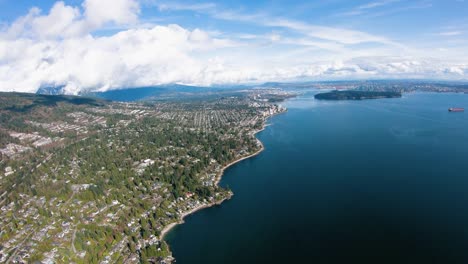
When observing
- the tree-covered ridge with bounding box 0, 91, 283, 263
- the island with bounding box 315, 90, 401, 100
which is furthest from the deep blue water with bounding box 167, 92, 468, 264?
the island with bounding box 315, 90, 401, 100

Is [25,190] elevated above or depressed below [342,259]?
above

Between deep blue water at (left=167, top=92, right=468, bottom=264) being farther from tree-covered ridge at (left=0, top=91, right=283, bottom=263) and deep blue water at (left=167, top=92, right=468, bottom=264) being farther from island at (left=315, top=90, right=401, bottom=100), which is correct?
island at (left=315, top=90, right=401, bottom=100)

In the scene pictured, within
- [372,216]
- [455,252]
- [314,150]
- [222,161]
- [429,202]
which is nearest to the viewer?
[455,252]

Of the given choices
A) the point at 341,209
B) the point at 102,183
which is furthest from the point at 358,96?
the point at 102,183

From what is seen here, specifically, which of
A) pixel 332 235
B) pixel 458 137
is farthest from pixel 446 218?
pixel 458 137

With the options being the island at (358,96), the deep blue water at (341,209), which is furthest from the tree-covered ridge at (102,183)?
the island at (358,96)

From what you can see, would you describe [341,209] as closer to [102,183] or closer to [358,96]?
[102,183]

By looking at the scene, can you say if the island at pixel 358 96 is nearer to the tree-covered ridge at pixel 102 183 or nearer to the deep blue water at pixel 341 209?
the tree-covered ridge at pixel 102 183

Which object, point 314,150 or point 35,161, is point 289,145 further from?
point 35,161

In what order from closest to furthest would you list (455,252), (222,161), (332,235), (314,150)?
(455,252)
(332,235)
(222,161)
(314,150)
